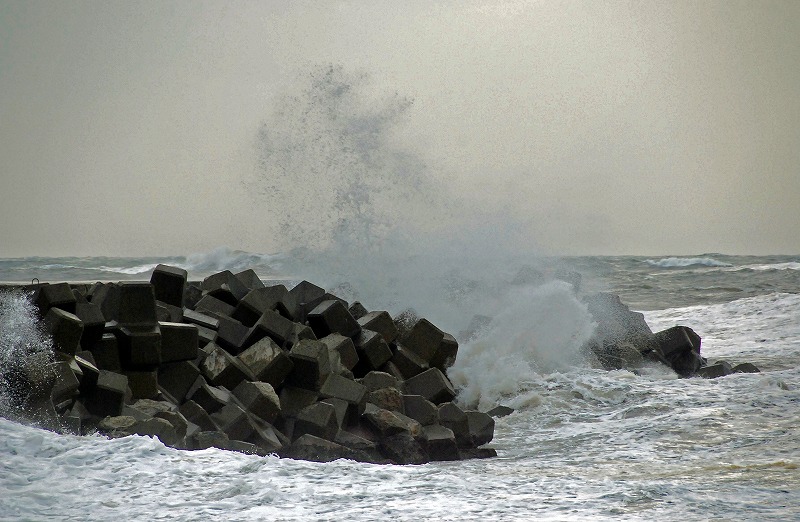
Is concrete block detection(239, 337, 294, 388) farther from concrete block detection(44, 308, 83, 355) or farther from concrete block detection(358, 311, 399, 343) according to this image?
concrete block detection(44, 308, 83, 355)

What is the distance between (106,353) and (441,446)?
2.24 metres

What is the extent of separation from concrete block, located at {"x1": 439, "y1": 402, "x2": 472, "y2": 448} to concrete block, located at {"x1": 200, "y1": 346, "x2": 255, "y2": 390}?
4.41 feet

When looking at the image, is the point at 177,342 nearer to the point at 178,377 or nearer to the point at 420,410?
the point at 178,377

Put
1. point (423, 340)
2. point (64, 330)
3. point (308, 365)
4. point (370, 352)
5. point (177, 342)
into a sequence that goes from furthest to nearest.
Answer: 1. point (423, 340)
2. point (370, 352)
3. point (308, 365)
4. point (177, 342)
5. point (64, 330)

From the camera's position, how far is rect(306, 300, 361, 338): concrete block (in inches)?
236

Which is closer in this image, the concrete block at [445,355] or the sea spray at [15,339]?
the sea spray at [15,339]

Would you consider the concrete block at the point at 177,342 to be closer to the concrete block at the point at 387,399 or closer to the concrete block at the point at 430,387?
the concrete block at the point at 387,399

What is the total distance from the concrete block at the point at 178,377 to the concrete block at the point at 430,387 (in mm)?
1695

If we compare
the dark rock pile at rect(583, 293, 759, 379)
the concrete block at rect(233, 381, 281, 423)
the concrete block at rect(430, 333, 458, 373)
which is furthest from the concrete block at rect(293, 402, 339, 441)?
the dark rock pile at rect(583, 293, 759, 379)

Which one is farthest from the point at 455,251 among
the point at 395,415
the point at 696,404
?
the point at 395,415

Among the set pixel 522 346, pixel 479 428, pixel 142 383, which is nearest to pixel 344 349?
pixel 479 428

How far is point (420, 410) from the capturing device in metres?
5.22

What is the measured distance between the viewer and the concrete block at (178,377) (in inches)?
190

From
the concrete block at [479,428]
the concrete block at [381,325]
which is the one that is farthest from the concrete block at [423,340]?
the concrete block at [479,428]
